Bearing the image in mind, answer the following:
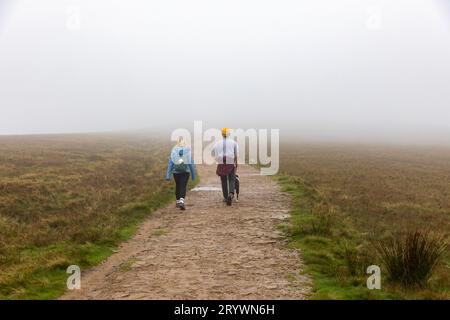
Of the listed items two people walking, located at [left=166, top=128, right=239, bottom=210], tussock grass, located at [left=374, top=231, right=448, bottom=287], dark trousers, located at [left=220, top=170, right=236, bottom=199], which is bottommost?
tussock grass, located at [left=374, top=231, right=448, bottom=287]

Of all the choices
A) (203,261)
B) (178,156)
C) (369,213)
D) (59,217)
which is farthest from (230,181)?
(203,261)

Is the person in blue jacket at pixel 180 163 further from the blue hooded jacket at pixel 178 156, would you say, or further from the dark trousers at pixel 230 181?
the dark trousers at pixel 230 181

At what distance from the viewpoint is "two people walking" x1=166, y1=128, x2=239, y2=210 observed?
14.4 meters

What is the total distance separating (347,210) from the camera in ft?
54.6

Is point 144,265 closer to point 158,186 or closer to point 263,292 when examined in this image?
point 263,292

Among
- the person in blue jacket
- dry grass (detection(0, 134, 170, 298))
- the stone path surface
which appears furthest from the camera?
the person in blue jacket

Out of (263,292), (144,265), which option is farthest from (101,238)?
(263,292)

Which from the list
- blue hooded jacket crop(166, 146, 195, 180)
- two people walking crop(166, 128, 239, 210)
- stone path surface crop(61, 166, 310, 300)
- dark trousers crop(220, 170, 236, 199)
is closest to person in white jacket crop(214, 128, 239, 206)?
two people walking crop(166, 128, 239, 210)

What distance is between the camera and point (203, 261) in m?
8.93

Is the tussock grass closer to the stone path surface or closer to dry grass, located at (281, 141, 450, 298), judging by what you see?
dry grass, located at (281, 141, 450, 298)

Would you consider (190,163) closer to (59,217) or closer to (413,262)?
(59,217)

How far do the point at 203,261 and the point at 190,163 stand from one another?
239 inches

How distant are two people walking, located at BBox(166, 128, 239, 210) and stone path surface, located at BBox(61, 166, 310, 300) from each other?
0.90m
